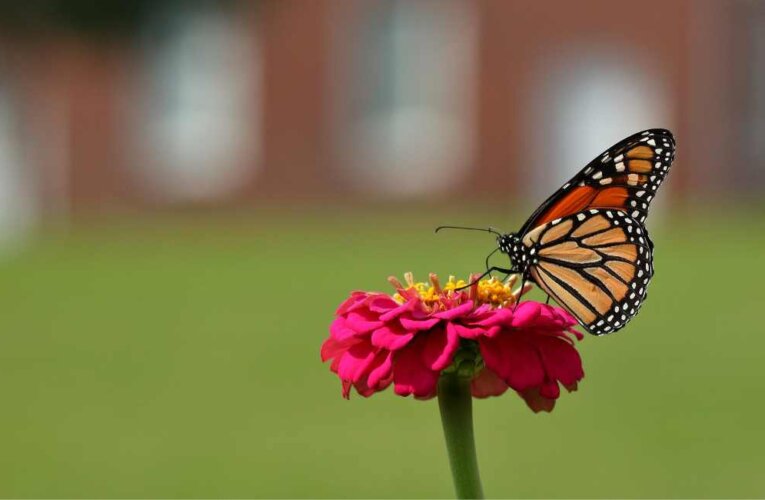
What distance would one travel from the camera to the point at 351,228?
18797 mm

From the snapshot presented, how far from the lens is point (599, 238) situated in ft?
7.83

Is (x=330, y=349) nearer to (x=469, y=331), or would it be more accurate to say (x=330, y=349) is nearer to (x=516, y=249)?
(x=469, y=331)

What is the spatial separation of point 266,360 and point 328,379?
770mm

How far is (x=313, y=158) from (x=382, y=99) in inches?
53.9

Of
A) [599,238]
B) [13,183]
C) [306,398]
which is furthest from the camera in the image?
[13,183]

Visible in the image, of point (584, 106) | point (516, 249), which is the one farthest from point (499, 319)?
point (584, 106)

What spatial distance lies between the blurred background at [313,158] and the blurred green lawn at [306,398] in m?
0.08

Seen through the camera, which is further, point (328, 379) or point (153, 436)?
point (328, 379)

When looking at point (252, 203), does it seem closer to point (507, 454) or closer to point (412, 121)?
point (412, 121)

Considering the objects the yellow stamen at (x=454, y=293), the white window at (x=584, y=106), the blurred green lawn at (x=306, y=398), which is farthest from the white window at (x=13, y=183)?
the yellow stamen at (x=454, y=293)

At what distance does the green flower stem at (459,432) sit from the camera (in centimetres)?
173

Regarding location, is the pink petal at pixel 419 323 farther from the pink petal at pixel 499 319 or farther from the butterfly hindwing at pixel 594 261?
the butterfly hindwing at pixel 594 261

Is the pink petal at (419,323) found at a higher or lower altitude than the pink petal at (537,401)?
higher

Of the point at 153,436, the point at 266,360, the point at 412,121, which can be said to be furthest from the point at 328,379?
the point at 412,121
